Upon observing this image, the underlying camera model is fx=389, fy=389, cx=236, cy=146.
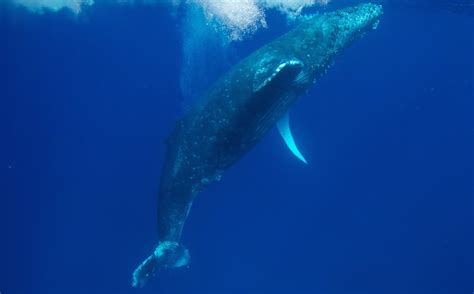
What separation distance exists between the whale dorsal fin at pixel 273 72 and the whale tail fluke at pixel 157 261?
429 centimetres

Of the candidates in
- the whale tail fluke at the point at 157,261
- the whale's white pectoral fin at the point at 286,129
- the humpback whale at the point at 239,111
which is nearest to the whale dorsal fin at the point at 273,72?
the humpback whale at the point at 239,111

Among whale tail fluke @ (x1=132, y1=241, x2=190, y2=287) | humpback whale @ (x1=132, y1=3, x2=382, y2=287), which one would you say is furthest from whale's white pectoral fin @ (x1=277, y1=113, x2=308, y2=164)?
whale tail fluke @ (x1=132, y1=241, x2=190, y2=287)

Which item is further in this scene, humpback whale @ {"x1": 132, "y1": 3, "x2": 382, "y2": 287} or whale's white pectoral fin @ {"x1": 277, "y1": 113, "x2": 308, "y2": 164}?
whale's white pectoral fin @ {"x1": 277, "y1": 113, "x2": 308, "y2": 164}

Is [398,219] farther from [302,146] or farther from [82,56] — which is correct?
[82,56]

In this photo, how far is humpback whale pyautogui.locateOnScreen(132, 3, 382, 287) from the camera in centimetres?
635

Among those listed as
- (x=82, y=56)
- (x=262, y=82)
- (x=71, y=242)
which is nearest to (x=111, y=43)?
(x=82, y=56)

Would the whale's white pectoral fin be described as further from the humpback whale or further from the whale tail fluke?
the whale tail fluke

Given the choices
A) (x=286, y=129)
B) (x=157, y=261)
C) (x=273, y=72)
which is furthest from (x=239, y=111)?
(x=157, y=261)

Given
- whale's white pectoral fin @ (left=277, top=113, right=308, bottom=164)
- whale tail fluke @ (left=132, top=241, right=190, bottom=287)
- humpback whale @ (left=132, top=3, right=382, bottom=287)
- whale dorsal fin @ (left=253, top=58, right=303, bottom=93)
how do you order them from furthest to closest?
whale's white pectoral fin @ (left=277, top=113, right=308, bottom=164) < whale tail fluke @ (left=132, top=241, right=190, bottom=287) < humpback whale @ (left=132, top=3, right=382, bottom=287) < whale dorsal fin @ (left=253, top=58, right=303, bottom=93)

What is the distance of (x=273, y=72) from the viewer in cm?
610

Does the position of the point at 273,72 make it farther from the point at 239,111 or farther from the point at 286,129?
the point at 286,129

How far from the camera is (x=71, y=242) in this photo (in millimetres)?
23500

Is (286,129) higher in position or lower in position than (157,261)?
higher

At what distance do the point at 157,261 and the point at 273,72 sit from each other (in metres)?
4.99
